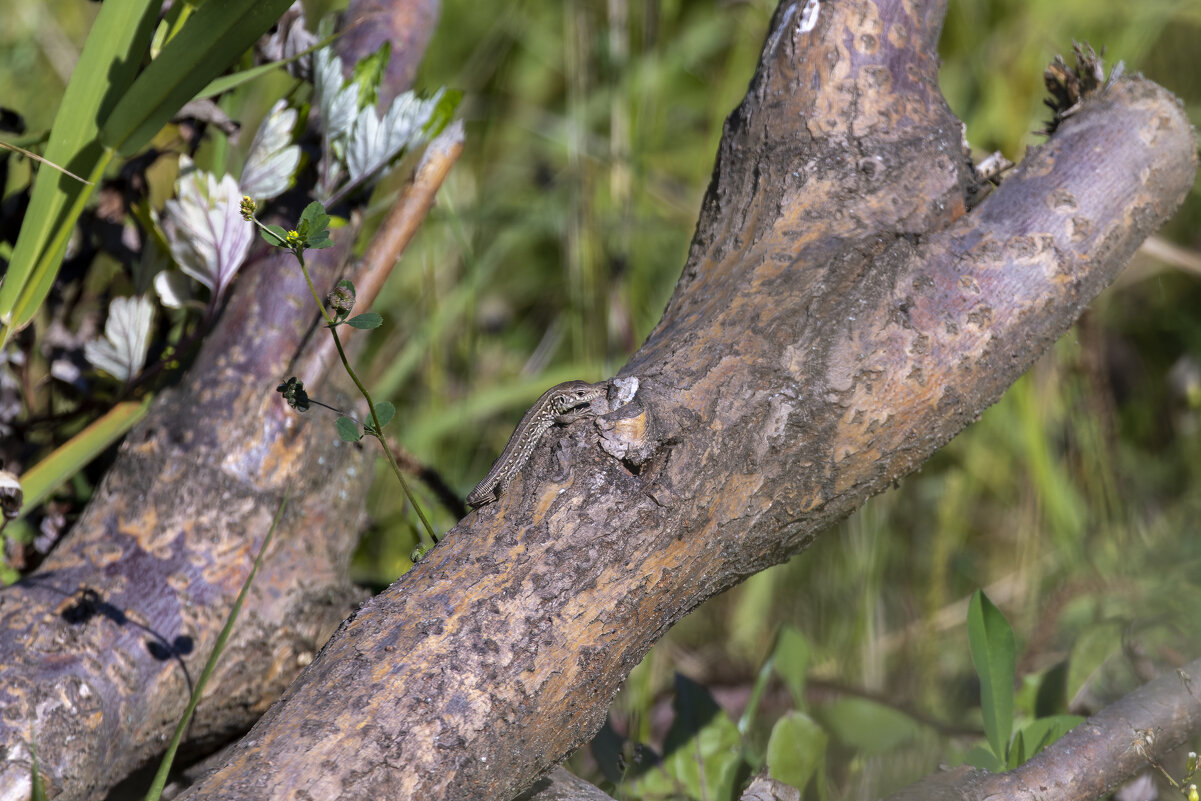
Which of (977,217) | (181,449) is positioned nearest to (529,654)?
(181,449)

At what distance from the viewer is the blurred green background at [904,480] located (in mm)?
2770

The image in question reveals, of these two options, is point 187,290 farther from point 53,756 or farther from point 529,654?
point 529,654

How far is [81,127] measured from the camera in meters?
1.76

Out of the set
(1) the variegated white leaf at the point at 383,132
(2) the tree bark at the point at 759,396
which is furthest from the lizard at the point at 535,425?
(1) the variegated white leaf at the point at 383,132

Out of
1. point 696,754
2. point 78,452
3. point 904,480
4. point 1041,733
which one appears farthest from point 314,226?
point 904,480

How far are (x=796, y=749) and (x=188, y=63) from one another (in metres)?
1.83

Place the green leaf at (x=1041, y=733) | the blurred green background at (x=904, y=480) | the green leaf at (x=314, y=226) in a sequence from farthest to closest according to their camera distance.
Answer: the blurred green background at (x=904, y=480) < the green leaf at (x=1041, y=733) < the green leaf at (x=314, y=226)

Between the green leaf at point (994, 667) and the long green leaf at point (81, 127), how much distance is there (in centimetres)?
194

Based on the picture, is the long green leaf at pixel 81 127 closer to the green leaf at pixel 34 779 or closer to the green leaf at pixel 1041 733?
the green leaf at pixel 34 779

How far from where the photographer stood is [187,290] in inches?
84.6

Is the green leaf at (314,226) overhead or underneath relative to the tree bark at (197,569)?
overhead

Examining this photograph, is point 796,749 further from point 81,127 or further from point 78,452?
point 81,127

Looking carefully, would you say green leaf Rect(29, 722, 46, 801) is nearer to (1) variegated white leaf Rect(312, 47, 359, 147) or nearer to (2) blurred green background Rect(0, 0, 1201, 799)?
(2) blurred green background Rect(0, 0, 1201, 799)

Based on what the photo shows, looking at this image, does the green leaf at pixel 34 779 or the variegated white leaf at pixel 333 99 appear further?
the variegated white leaf at pixel 333 99
